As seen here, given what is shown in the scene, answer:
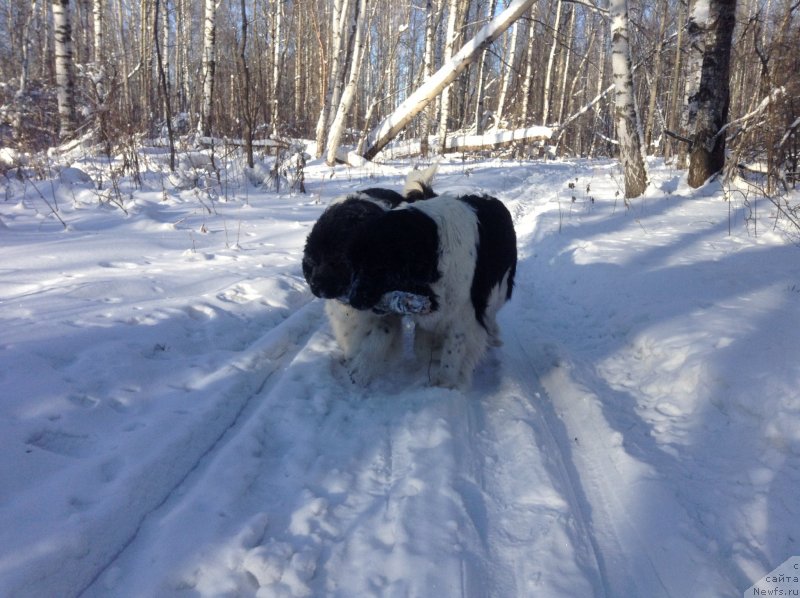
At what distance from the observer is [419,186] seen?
4.28m

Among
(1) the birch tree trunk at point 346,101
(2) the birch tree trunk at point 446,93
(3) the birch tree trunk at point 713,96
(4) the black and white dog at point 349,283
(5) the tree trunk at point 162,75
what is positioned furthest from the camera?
(2) the birch tree trunk at point 446,93

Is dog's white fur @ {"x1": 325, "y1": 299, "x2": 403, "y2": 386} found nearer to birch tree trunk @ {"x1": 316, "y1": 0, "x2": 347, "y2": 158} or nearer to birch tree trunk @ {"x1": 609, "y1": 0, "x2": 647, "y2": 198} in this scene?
birch tree trunk @ {"x1": 609, "y1": 0, "x2": 647, "y2": 198}

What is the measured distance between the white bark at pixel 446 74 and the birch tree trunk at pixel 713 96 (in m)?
3.38

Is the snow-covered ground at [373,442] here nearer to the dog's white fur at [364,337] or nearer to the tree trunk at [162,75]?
the dog's white fur at [364,337]

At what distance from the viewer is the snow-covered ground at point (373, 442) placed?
A: 1.84 meters

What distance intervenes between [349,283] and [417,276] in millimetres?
419

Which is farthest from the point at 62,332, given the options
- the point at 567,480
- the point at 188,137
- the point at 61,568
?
the point at 188,137

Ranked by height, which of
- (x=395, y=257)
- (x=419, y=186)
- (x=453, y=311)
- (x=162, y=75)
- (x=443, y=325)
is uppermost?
(x=162, y=75)

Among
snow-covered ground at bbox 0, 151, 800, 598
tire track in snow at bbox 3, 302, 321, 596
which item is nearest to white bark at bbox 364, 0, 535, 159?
snow-covered ground at bbox 0, 151, 800, 598

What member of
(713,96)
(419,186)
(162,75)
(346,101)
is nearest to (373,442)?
(419,186)

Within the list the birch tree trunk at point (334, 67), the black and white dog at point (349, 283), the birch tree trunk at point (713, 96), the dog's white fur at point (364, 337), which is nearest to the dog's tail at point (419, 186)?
the black and white dog at point (349, 283)

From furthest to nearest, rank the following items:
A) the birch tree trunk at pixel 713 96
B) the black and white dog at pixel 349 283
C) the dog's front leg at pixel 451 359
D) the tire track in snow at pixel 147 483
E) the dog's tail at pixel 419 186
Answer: the birch tree trunk at pixel 713 96
the dog's tail at pixel 419 186
the dog's front leg at pixel 451 359
the black and white dog at pixel 349 283
the tire track in snow at pixel 147 483

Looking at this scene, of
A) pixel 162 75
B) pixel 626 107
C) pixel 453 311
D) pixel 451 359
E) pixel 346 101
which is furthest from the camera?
pixel 346 101

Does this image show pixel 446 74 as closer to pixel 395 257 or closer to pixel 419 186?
pixel 419 186
